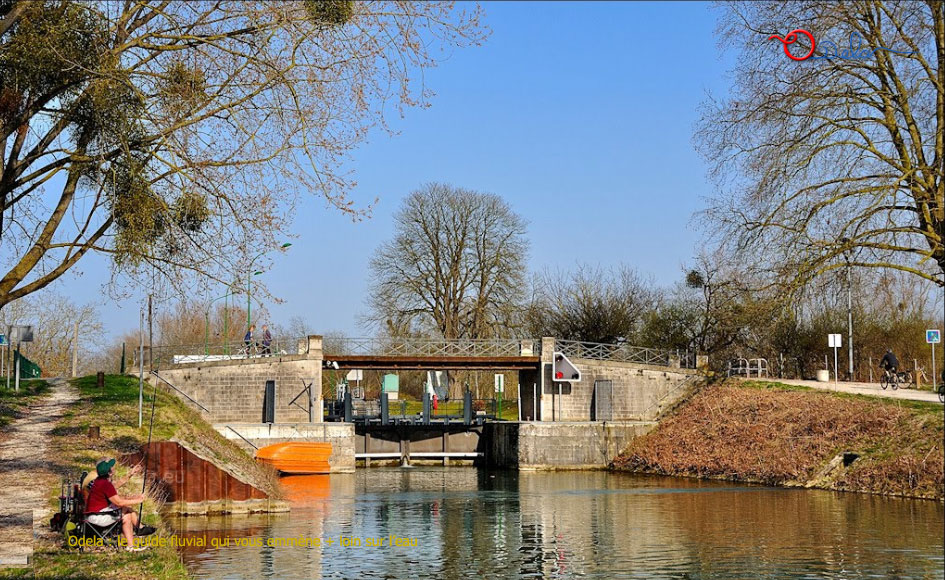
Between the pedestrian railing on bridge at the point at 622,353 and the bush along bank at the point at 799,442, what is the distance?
13.4ft

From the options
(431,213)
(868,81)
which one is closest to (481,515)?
(868,81)

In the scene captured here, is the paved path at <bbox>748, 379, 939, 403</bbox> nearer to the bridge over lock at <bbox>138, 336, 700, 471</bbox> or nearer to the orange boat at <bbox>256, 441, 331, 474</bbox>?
the bridge over lock at <bbox>138, 336, 700, 471</bbox>

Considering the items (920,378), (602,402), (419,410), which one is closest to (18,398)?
(602,402)

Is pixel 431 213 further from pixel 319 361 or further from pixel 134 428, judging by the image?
pixel 134 428

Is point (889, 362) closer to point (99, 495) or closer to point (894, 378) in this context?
point (894, 378)

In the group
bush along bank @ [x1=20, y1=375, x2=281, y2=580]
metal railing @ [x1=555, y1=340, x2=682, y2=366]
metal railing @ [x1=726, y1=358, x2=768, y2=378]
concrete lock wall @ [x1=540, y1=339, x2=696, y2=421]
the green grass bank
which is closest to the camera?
bush along bank @ [x1=20, y1=375, x2=281, y2=580]

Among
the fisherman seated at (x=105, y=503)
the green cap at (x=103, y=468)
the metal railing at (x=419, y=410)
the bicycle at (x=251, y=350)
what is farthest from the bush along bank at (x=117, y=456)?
the metal railing at (x=419, y=410)

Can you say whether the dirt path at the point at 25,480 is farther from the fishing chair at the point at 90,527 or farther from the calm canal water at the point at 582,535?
the calm canal water at the point at 582,535

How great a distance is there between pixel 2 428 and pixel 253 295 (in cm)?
1488

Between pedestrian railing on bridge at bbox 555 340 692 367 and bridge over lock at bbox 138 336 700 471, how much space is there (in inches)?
10.2

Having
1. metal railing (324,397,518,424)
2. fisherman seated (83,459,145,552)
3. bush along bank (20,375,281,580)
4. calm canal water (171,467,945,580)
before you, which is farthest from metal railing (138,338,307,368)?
fisherman seated (83,459,145,552)

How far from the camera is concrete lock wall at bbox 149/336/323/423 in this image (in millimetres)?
40688

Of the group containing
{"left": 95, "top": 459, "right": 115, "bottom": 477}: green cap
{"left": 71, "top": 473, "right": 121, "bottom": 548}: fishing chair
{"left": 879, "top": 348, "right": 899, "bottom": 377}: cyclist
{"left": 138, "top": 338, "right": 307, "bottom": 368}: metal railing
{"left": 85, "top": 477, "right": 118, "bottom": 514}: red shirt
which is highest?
{"left": 138, "top": 338, "right": 307, "bottom": 368}: metal railing

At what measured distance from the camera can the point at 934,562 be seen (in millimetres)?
15438
